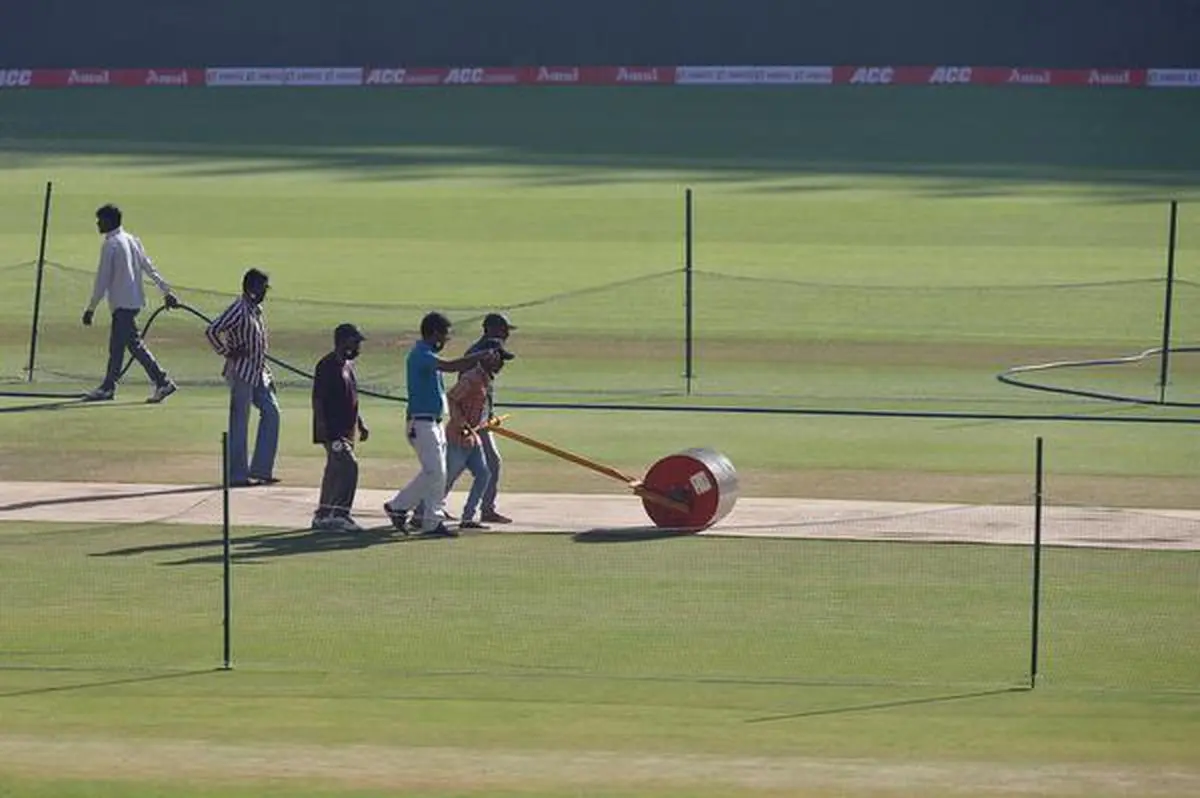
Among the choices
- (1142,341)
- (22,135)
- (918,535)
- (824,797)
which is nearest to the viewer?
(824,797)

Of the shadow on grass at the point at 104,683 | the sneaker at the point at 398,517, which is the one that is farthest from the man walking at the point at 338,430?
the shadow on grass at the point at 104,683

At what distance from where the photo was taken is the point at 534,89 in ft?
197

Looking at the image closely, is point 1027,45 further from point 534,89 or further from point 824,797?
point 824,797

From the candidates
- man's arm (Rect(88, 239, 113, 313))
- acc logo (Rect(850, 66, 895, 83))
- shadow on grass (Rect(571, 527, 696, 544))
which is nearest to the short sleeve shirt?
shadow on grass (Rect(571, 527, 696, 544))

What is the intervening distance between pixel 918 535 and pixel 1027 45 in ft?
129

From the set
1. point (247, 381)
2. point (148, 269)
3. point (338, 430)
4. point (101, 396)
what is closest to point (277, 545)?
point (338, 430)

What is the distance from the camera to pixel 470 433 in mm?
21016

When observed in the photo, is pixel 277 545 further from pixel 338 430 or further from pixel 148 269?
pixel 148 269

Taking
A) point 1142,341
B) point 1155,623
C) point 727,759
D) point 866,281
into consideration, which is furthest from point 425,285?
point 727,759

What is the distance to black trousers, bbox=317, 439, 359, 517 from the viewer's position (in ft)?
68.8

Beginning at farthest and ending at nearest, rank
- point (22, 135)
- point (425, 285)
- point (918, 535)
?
point (22, 135), point (425, 285), point (918, 535)

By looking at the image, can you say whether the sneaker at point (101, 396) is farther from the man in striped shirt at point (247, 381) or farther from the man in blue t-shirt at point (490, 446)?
the man in blue t-shirt at point (490, 446)

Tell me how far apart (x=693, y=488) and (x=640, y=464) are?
3.63 m

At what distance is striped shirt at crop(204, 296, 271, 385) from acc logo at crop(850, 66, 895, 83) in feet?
124
